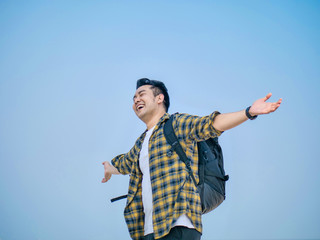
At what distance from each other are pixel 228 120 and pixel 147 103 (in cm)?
118

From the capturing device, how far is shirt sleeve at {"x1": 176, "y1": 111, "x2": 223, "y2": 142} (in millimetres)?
2607

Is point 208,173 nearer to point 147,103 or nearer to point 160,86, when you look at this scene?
point 147,103

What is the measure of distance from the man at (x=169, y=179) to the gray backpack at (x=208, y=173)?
0.16 ft

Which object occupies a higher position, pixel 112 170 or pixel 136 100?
pixel 136 100

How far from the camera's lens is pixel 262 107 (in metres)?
2.34

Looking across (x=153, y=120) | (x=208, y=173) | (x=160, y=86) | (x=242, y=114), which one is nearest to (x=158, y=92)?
(x=160, y=86)

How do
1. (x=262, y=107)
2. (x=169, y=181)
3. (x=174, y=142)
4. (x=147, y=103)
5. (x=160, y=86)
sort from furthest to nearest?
1. (x=160, y=86)
2. (x=147, y=103)
3. (x=174, y=142)
4. (x=169, y=181)
5. (x=262, y=107)

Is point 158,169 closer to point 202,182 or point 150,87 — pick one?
point 202,182

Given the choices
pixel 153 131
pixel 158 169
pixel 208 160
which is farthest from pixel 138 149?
pixel 208 160

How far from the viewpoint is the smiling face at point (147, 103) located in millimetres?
3430

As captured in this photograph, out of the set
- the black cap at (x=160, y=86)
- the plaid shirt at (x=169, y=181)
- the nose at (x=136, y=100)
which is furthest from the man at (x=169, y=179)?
the black cap at (x=160, y=86)

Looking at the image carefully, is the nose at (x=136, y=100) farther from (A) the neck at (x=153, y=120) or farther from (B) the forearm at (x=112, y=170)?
(B) the forearm at (x=112, y=170)

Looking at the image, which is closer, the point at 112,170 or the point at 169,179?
the point at 169,179

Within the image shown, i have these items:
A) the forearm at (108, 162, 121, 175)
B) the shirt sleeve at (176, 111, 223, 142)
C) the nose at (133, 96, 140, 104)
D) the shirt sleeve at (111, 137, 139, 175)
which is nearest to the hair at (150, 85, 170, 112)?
the nose at (133, 96, 140, 104)
